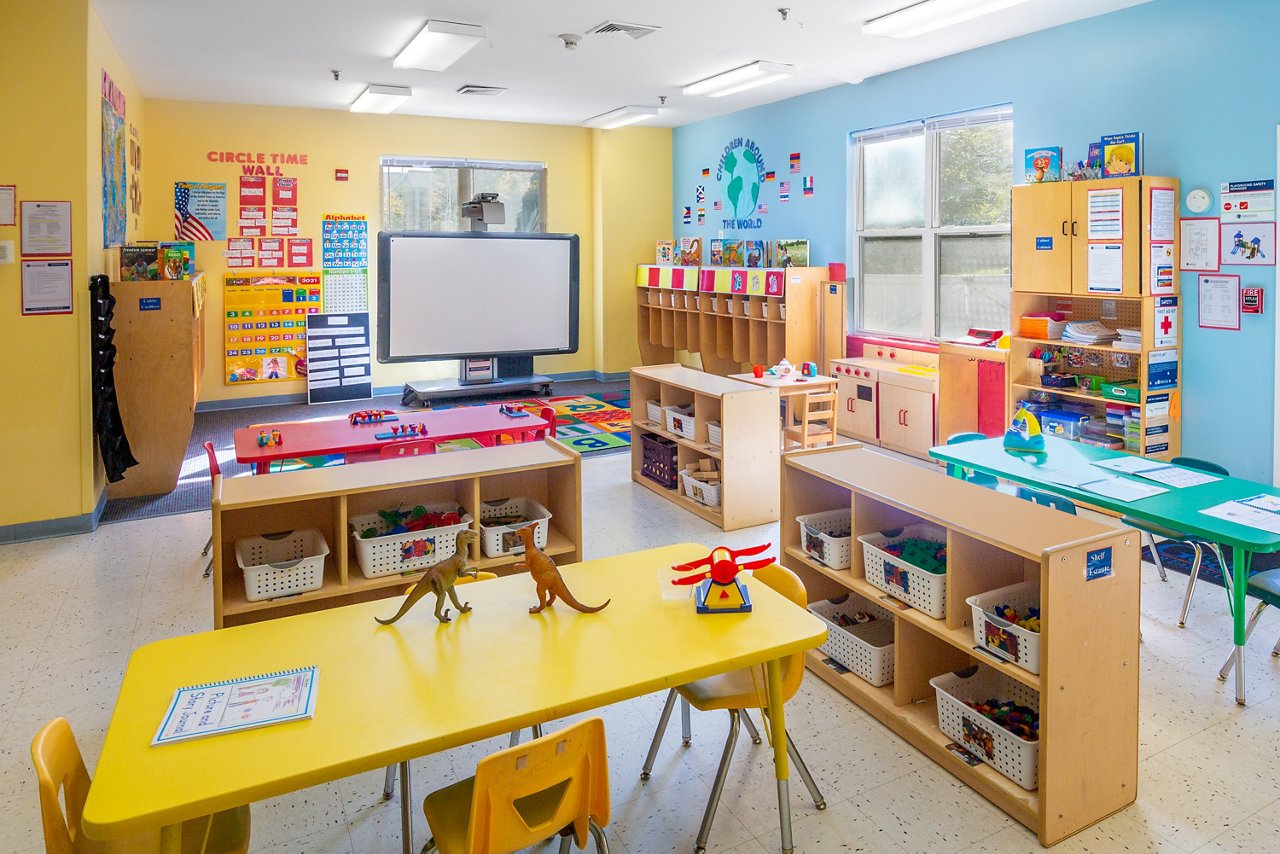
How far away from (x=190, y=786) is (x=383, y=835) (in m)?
1.08

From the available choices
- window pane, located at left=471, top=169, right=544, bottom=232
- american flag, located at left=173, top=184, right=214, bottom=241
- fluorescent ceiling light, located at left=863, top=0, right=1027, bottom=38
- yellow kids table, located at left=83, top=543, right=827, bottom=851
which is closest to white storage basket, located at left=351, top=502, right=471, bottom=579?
yellow kids table, located at left=83, top=543, right=827, bottom=851

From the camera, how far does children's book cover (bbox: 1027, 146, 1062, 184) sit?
5914 millimetres

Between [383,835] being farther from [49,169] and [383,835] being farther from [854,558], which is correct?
[49,169]

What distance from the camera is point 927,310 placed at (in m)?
7.36

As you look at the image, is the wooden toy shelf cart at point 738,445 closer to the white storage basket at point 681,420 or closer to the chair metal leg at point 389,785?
the white storage basket at point 681,420

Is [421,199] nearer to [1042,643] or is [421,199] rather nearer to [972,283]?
[972,283]

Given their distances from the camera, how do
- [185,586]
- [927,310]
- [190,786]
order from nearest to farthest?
[190,786], [185,586], [927,310]

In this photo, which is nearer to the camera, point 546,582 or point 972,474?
point 546,582

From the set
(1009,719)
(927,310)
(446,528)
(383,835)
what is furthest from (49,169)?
(927,310)

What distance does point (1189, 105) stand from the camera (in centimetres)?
518

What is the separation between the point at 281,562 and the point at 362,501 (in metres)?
0.40

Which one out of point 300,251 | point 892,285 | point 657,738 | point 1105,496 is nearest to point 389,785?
point 657,738

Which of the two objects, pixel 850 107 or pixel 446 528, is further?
Result: pixel 850 107

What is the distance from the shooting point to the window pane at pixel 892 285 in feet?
24.8
